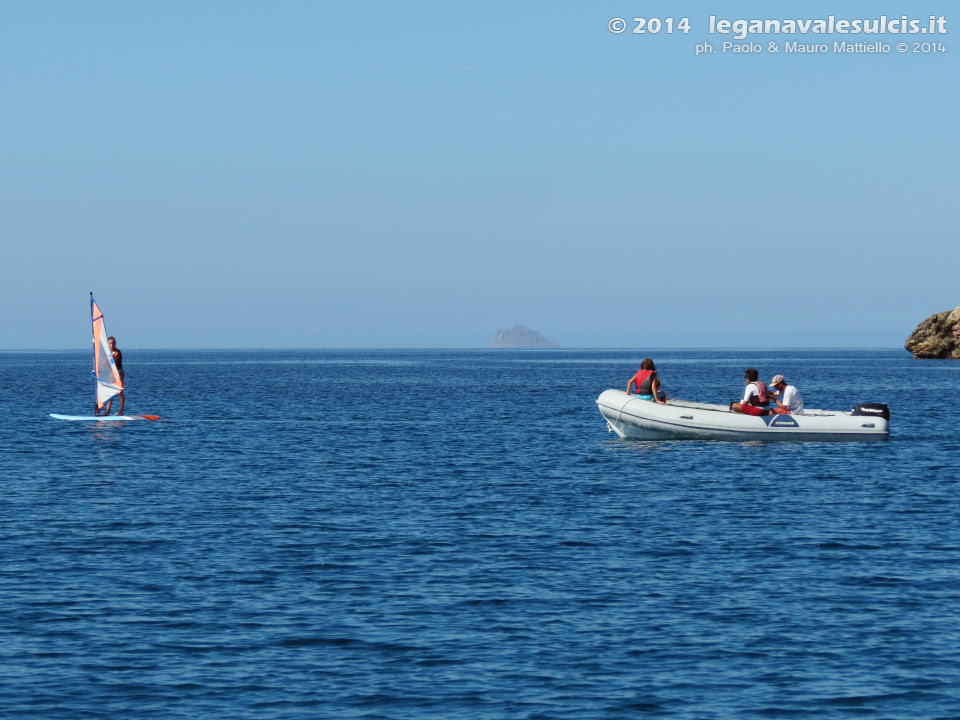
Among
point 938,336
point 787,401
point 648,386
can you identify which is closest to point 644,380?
point 648,386

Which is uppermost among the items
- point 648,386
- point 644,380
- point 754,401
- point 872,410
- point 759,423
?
point 644,380

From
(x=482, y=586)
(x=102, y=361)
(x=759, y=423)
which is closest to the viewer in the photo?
(x=482, y=586)

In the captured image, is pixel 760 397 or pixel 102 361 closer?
pixel 760 397

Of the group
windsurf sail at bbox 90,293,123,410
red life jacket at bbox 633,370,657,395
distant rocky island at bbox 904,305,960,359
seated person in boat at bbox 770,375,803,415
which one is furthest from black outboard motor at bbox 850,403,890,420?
distant rocky island at bbox 904,305,960,359

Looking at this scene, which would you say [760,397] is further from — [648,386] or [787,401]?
[648,386]

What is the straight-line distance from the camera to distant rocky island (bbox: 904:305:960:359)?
166m

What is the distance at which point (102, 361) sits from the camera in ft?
160

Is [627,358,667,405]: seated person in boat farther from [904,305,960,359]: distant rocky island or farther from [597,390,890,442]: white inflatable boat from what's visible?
[904,305,960,359]: distant rocky island

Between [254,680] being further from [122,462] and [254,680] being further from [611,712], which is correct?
[122,462]

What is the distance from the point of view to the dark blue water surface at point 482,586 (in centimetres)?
1215

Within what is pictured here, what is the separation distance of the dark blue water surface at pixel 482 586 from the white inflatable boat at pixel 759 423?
2396 millimetres

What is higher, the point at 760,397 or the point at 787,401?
the point at 760,397

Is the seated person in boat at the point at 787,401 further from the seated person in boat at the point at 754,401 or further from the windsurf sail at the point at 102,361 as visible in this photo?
the windsurf sail at the point at 102,361

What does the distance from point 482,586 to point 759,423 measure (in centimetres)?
2295
